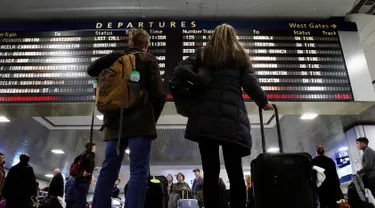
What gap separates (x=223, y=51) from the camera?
2186 millimetres

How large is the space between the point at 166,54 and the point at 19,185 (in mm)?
3604

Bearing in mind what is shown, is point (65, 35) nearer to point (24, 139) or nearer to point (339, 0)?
point (339, 0)

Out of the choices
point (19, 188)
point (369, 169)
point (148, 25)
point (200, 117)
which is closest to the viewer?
point (200, 117)

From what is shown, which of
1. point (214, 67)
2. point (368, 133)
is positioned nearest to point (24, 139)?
point (214, 67)

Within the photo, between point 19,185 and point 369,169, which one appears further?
point 369,169

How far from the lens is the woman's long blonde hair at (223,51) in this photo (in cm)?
217

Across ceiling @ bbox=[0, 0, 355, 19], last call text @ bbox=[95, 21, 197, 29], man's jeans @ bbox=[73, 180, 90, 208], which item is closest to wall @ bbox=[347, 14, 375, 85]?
ceiling @ bbox=[0, 0, 355, 19]

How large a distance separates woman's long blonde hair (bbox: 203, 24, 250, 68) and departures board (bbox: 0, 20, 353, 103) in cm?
184

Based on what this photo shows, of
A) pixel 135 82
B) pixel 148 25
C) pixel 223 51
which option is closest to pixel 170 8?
pixel 148 25

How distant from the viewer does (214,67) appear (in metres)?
2.19

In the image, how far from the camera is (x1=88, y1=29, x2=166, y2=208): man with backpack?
1.88 metres

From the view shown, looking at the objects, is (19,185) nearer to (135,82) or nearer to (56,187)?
(56,187)

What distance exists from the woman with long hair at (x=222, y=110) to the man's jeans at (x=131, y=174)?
12.6 inches

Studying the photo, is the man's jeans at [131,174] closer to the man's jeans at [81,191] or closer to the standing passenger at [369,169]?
the man's jeans at [81,191]
